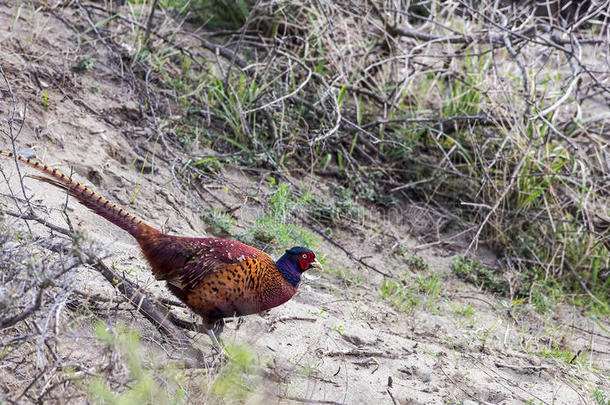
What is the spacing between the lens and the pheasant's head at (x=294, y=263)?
362cm

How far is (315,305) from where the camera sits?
432cm

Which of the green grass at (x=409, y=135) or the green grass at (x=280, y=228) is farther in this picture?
the green grass at (x=409, y=135)

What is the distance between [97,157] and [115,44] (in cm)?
157

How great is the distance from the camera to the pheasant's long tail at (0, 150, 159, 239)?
330 cm

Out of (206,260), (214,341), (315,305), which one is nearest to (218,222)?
(315,305)

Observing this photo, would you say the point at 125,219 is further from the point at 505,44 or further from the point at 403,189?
the point at 505,44

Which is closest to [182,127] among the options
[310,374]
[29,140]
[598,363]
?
[29,140]

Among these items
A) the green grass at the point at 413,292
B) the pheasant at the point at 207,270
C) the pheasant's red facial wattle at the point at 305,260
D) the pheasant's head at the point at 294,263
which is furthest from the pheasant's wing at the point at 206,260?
the green grass at the point at 413,292

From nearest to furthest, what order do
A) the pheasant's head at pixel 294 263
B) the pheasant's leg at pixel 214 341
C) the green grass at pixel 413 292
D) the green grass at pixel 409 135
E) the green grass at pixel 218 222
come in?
1. the pheasant's leg at pixel 214 341
2. the pheasant's head at pixel 294 263
3. the green grass at pixel 413 292
4. the green grass at pixel 218 222
5. the green grass at pixel 409 135

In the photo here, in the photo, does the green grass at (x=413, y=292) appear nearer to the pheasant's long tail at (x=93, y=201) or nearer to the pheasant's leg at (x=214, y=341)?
the pheasant's leg at (x=214, y=341)

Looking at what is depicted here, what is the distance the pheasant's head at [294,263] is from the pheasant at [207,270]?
0.01 metres

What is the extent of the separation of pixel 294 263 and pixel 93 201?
3.74 feet

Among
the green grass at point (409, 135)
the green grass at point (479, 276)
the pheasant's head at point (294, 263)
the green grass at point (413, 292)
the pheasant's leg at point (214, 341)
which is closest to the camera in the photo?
the pheasant's leg at point (214, 341)

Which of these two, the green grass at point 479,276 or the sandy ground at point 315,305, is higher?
the sandy ground at point 315,305
